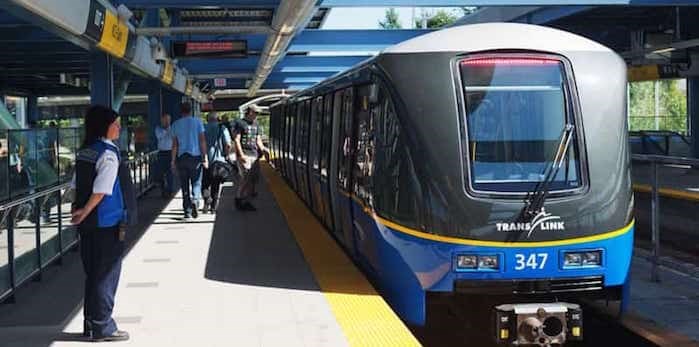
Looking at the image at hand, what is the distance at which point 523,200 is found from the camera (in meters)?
7.11

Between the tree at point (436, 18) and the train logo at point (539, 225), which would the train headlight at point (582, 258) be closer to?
the train logo at point (539, 225)

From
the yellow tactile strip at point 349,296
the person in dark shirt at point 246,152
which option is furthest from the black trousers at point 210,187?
the yellow tactile strip at point 349,296

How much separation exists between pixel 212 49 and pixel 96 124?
968 centimetres

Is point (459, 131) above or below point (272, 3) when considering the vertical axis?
below

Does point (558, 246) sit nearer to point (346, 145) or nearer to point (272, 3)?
point (346, 145)

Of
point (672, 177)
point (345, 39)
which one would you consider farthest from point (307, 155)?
point (672, 177)

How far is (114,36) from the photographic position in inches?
440

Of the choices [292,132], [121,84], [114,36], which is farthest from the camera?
[292,132]

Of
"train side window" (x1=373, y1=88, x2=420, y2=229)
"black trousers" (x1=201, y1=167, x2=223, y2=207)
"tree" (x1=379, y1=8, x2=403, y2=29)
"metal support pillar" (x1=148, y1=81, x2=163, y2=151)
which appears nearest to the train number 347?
"train side window" (x1=373, y1=88, x2=420, y2=229)

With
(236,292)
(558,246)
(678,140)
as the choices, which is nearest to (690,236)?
(558,246)

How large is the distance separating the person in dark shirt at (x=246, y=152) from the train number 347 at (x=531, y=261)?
802 cm

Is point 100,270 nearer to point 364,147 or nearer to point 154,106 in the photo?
point 364,147

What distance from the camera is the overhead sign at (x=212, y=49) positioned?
614 inches

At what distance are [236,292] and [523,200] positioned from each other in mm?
2665
